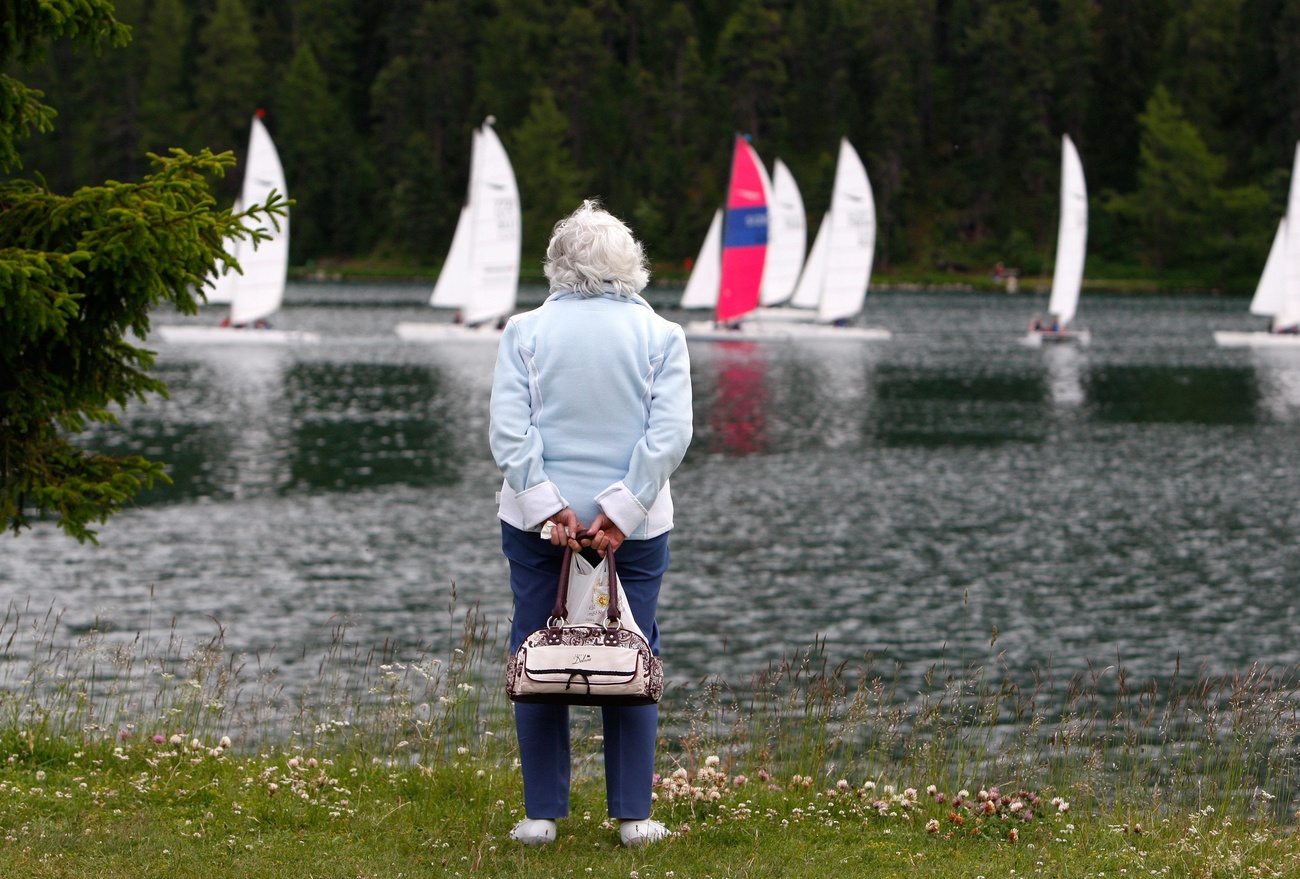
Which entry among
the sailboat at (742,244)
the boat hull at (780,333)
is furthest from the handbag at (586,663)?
the boat hull at (780,333)

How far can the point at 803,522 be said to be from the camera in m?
21.9

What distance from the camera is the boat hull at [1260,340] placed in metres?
49.7

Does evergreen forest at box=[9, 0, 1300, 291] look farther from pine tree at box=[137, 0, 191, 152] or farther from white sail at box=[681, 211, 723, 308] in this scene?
white sail at box=[681, 211, 723, 308]

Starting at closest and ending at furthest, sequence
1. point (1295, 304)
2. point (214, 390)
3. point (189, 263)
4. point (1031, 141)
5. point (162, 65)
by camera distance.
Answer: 1. point (189, 263)
2. point (214, 390)
3. point (1295, 304)
4. point (1031, 141)
5. point (162, 65)

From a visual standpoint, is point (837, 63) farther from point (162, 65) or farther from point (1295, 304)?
point (1295, 304)

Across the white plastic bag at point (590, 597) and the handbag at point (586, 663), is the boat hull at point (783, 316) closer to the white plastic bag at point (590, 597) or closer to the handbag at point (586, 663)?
A: the white plastic bag at point (590, 597)

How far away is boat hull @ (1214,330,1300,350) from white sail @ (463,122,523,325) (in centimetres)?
2345

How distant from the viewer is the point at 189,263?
602 cm

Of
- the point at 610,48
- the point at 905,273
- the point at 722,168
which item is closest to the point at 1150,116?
the point at 905,273

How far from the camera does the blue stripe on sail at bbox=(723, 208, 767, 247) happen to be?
5138 centimetres

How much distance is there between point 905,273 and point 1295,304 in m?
Result: 50.1

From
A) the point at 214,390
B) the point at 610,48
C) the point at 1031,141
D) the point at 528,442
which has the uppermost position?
the point at 610,48

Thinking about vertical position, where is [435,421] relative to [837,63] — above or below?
below

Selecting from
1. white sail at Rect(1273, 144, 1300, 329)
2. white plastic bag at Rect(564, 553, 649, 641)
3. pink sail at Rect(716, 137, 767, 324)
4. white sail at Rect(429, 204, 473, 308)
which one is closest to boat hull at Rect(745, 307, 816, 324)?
pink sail at Rect(716, 137, 767, 324)
